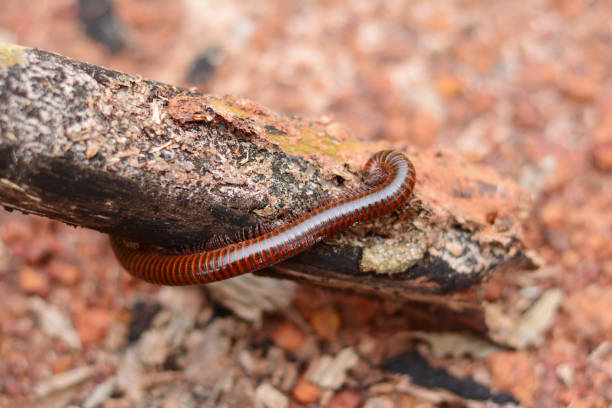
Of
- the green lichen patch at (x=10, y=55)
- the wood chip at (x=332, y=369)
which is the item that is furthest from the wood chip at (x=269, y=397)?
the green lichen patch at (x=10, y=55)

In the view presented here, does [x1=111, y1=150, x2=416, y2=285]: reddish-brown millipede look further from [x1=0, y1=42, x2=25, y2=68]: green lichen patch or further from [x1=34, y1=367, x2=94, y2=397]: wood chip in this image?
[x1=34, y1=367, x2=94, y2=397]: wood chip

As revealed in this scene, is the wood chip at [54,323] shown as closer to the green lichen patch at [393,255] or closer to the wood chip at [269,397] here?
the wood chip at [269,397]

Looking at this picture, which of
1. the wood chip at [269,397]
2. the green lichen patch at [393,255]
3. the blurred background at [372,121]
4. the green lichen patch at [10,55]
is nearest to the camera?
the green lichen patch at [10,55]

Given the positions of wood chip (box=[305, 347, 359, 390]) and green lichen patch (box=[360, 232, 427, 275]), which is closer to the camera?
green lichen patch (box=[360, 232, 427, 275])

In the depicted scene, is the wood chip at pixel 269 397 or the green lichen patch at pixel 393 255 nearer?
A: the green lichen patch at pixel 393 255

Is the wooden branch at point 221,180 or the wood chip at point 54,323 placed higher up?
the wooden branch at point 221,180

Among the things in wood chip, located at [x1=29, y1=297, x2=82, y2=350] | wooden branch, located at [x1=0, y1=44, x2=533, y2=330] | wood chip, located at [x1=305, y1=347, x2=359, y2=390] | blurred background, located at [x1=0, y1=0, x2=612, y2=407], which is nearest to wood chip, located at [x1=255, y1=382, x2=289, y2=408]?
blurred background, located at [x1=0, y1=0, x2=612, y2=407]
